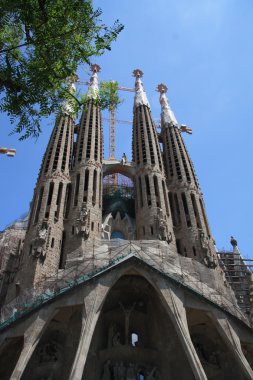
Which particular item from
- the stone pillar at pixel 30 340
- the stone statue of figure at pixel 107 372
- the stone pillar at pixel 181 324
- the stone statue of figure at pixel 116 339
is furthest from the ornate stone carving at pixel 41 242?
the stone pillar at pixel 181 324

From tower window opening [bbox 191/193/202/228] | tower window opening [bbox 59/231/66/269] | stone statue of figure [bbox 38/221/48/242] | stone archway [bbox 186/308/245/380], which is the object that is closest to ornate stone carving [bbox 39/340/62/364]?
tower window opening [bbox 59/231/66/269]

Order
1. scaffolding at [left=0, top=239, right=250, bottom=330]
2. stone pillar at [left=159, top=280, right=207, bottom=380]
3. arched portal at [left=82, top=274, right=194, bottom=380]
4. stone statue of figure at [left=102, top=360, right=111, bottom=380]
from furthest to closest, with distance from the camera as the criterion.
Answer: scaffolding at [left=0, top=239, right=250, bottom=330], arched portal at [left=82, top=274, right=194, bottom=380], stone statue of figure at [left=102, top=360, right=111, bottom=380], stone pillar at [left=159, top=280, right=207, bottom=380]

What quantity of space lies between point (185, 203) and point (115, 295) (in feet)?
33.9

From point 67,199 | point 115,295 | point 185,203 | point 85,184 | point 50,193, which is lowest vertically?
point 115,295

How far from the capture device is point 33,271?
2058 cm

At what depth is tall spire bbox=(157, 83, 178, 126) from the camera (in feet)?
122

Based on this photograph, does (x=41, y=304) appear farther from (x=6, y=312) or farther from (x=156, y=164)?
(x=156, y=164)

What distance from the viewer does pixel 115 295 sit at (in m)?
20.3

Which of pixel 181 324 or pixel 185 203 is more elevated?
pixel 185 203

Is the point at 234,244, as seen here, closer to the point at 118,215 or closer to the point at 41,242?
the point at 118,215

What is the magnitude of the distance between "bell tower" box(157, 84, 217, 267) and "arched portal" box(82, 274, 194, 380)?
5274 mm

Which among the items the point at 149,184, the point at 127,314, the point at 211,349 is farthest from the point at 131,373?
the point at 149,184

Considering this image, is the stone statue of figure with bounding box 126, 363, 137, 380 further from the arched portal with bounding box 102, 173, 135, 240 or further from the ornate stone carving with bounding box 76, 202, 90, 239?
the arched portal with bounding box 102, 173, 135, 240

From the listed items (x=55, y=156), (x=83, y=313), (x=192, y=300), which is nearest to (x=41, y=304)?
(x=83, y=313)
